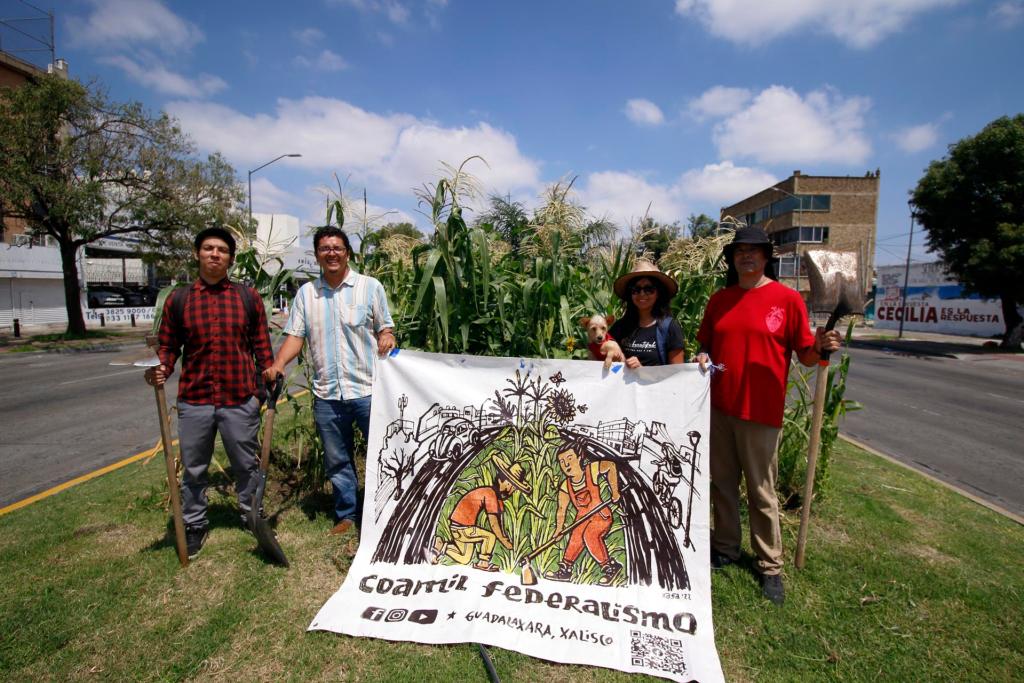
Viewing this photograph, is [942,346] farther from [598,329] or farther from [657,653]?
[657,653]

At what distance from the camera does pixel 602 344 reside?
3.09 meters

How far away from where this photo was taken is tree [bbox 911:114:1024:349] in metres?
17.9

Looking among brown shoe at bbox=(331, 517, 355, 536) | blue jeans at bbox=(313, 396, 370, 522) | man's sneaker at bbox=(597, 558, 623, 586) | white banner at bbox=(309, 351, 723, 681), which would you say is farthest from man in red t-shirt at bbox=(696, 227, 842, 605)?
brown shoe at bbox=(331, 517, 355, 536)

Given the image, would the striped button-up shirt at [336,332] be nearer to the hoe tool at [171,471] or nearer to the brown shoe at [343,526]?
the hoe tool at [171,471]

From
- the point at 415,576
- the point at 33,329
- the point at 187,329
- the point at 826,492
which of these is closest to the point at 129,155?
the point at 33,329

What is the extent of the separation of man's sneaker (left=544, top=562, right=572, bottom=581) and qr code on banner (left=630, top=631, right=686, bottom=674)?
0.43 meters

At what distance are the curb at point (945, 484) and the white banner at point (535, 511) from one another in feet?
10.9

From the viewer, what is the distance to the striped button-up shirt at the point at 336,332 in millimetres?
3191

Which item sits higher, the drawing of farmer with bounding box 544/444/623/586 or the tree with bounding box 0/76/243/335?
the tree with bounding box 0/76/243/335

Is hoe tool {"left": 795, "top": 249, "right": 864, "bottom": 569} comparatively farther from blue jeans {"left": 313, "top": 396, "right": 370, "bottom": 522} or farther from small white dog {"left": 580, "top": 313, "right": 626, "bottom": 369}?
blue jeans {"left": 313, "top": 396, "right": 370, "bottom": 522}

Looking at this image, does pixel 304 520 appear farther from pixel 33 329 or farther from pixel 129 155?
pixel 33 329

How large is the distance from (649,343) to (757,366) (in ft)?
2.01

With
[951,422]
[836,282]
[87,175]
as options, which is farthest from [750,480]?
[87,175]

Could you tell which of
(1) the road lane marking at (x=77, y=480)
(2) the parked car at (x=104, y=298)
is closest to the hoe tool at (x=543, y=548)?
(1) the road lane marking at (x=77, y=480)
